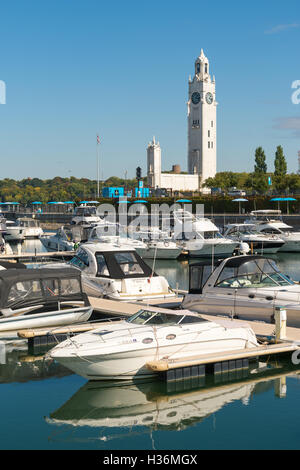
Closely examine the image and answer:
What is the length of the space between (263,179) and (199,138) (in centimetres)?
5325

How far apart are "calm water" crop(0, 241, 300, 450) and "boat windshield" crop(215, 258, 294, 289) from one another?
321cm

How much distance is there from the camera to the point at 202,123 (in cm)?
15000

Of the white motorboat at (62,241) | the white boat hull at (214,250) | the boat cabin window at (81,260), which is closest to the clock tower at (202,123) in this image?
the white motorboat at (62,241)

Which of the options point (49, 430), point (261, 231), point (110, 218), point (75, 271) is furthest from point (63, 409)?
point (110, 218)

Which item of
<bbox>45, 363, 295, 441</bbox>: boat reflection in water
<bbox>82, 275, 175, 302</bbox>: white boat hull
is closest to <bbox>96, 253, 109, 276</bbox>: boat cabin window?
<bbox>82, 275, 175, 302</bbox>: white boat hull

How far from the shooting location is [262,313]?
17141mm

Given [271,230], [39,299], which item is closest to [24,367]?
[39,299]

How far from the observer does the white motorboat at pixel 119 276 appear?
21172 mm

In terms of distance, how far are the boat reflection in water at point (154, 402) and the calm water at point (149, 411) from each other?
0.02 meters

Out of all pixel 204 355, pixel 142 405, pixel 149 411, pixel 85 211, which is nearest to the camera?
pixel 149 411

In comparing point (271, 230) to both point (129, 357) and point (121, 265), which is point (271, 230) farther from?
point (129, 357)

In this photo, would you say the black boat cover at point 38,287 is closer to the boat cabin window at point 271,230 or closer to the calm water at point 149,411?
the calm water at point 149,411

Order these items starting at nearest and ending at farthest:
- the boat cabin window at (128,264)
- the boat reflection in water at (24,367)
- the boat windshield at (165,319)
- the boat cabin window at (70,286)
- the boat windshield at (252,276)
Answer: the boat windshield at (165,319) → the boat reflection in water at (24,367) → the boat windshield at (252,276) → the boat cabin window at (70,286) → the boat cabin window at (128,264)

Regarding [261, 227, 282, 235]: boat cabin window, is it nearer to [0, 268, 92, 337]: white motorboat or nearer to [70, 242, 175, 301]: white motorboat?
[70, 242, 175, 301]: white motorboat
